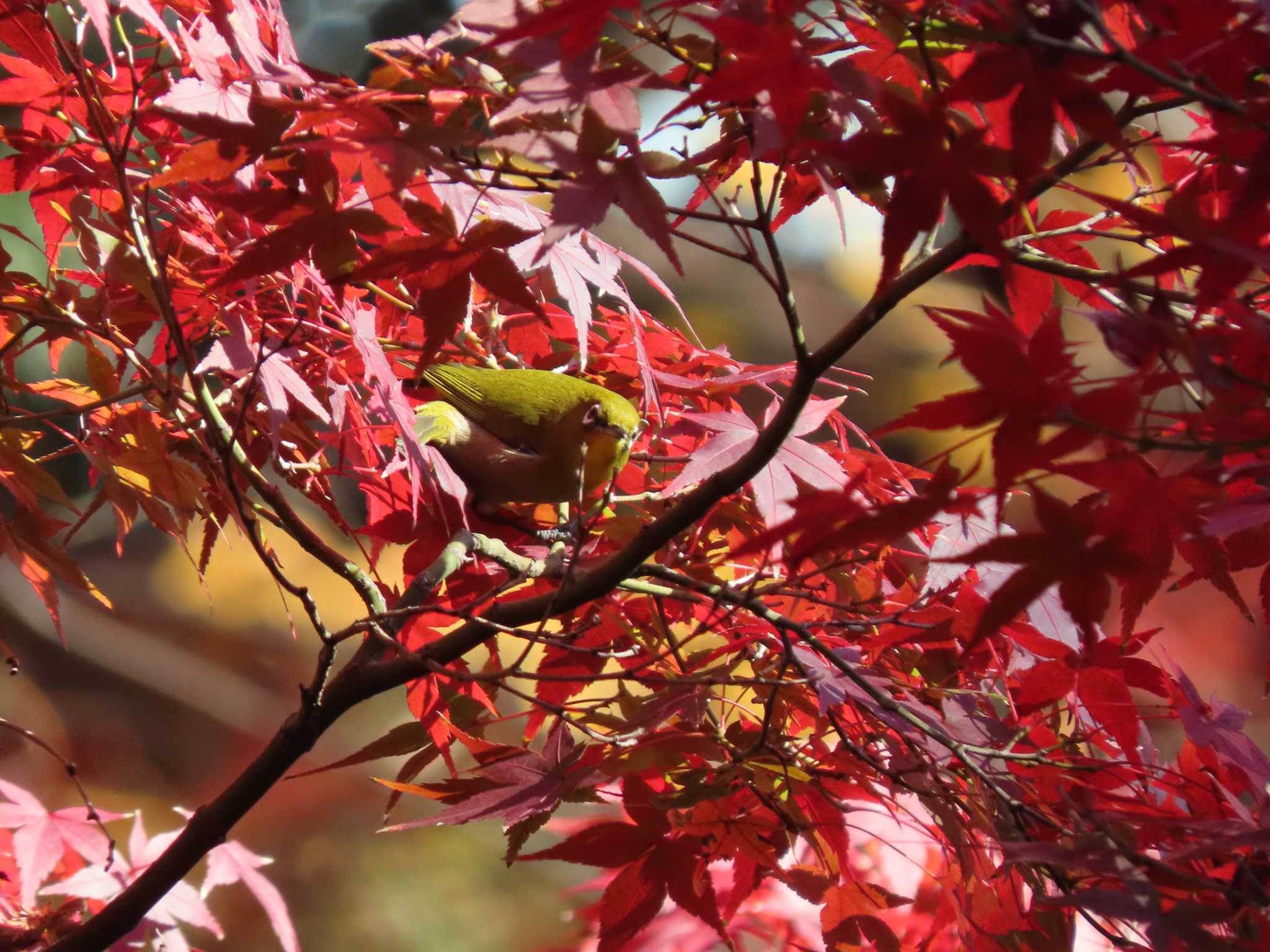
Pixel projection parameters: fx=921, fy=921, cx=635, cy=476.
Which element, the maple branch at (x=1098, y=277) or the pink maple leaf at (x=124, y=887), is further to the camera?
the pink maple leaf at (x=124, y=887)

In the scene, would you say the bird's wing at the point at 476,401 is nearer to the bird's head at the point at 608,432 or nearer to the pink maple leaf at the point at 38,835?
the bird's head at the point at 608,432

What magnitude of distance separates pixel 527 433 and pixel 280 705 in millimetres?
1846

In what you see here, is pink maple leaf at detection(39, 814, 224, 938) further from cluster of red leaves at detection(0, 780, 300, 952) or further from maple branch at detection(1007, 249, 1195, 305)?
maple branch at detection(1007, 249, 1195, 305)

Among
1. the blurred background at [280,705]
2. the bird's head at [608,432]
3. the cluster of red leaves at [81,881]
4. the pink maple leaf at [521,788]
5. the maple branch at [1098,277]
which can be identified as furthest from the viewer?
the blurred background at [280,705]

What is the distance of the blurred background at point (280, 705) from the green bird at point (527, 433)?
134cm

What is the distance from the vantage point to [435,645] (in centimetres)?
60

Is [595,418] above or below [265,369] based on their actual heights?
below

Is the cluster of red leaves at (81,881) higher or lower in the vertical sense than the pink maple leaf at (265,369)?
lower

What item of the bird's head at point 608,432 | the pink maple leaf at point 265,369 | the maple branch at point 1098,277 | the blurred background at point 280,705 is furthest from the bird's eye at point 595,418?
the blurred background at point 280,705

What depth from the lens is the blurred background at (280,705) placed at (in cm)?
239

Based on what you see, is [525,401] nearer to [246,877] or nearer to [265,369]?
[265,369]

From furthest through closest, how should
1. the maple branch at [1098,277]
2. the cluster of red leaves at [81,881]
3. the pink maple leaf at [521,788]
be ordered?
the cluster of red leaves at [81,881], the pink maple leaf at [521,788], the maple branch at [1098,277]

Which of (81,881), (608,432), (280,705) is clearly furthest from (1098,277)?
(280,705)

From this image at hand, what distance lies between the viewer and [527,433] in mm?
1037
